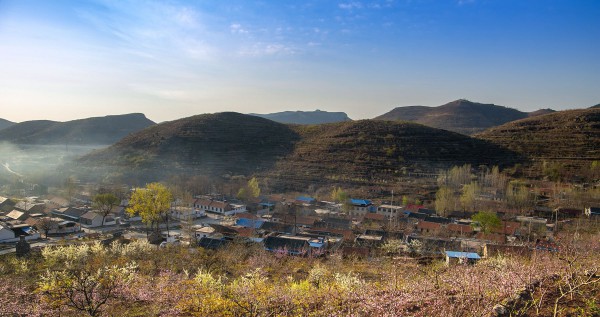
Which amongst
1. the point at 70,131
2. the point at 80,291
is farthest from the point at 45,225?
the point at 70,131

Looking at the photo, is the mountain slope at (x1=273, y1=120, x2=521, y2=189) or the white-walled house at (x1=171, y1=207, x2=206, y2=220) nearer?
the white-walled house at (x1=171, y1=207, x2=206, y2=220)

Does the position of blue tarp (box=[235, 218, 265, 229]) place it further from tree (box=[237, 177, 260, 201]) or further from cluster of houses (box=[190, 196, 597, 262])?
tree (box=[237, 177, 260, 201])

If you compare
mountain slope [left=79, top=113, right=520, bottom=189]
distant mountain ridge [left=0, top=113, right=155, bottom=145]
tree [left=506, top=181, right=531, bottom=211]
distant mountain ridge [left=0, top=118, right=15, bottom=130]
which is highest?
distant mountain ridge [left=0, top=118, right=15, bottom=130]

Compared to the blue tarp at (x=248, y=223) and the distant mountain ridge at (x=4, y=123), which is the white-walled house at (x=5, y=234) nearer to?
the blue tarp at (x=248, y=223)

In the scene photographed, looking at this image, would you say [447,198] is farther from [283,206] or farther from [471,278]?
[471,278]

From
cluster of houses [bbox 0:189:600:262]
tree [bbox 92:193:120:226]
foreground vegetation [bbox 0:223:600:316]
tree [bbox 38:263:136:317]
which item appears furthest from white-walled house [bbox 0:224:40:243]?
tree [bbox 38:263:136:317]

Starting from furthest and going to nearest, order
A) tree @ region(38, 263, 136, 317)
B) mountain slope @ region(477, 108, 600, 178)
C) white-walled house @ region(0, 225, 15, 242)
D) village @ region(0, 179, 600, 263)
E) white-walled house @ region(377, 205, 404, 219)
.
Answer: mountain slope @ region(477, 108, 600, 178) → white-walled house @ region(377, 205, 404, 219) → white-walled house @ region(0, 225, 15, 242) → village @ region(0, 179, 600, 263) → tree @ region(38, 263, 136, 317)

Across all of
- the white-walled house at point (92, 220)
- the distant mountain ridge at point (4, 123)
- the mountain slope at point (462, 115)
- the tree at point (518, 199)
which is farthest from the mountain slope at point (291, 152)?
the distant mountain ridge at point (4, 123)
